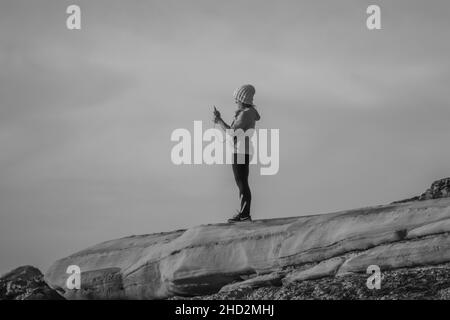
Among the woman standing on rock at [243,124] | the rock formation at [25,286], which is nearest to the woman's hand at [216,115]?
the woman standing on rock at [243,124]

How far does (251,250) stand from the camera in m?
23.3

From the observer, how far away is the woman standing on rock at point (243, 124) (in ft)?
79.5

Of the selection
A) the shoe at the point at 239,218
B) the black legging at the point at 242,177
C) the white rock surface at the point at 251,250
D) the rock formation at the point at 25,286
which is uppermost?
the black legging at the point at 242,177

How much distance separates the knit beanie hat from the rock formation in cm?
641

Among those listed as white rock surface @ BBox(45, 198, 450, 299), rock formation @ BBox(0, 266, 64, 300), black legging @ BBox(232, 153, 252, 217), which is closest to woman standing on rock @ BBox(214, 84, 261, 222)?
black legging @ BBox(232, 153, 252, 217)

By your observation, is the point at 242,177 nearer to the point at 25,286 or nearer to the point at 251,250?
the point at 251,250

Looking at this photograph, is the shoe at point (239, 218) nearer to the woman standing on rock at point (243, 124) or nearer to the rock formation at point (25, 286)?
the woman standing on rock at point (243, 124)

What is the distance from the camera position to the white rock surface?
21.6 m

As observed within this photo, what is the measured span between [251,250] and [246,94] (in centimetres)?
342

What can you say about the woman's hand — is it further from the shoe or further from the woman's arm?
the shoe
